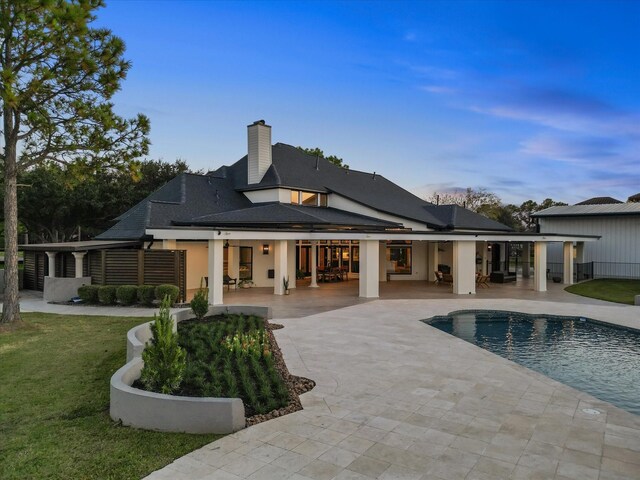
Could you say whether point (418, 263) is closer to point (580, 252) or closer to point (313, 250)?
point (313, 250)

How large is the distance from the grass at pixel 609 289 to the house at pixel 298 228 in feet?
7.94

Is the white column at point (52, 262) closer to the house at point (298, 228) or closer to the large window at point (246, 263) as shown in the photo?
the house at point (298, 228)

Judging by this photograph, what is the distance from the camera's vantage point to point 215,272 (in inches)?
647

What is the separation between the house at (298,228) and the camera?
18766 millimetres

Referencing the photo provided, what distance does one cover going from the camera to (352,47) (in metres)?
18.9

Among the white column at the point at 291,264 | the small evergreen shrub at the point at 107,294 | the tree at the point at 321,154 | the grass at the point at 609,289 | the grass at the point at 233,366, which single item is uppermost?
the tree at the point at 321,154

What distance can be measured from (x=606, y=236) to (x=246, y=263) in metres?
23.8

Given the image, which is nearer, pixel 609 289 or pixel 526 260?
pixel 609 289

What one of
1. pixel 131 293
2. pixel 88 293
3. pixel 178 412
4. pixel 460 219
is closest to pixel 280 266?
pixel 131 293

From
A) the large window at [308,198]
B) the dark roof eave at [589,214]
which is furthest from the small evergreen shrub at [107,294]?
the dark roof eave at [589,214]

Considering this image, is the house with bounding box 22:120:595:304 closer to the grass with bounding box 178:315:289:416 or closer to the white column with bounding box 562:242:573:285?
the white column with bounding box 562:242:573:285

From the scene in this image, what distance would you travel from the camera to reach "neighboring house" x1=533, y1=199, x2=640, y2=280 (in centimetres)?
2698

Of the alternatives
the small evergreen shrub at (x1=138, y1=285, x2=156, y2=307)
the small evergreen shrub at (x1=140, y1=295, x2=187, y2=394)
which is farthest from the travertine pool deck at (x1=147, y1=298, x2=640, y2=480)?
the small evergreen shrub at (x1=138, y1=285, x2=156, y2=307)

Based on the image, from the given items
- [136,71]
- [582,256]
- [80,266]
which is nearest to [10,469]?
[136,71]
